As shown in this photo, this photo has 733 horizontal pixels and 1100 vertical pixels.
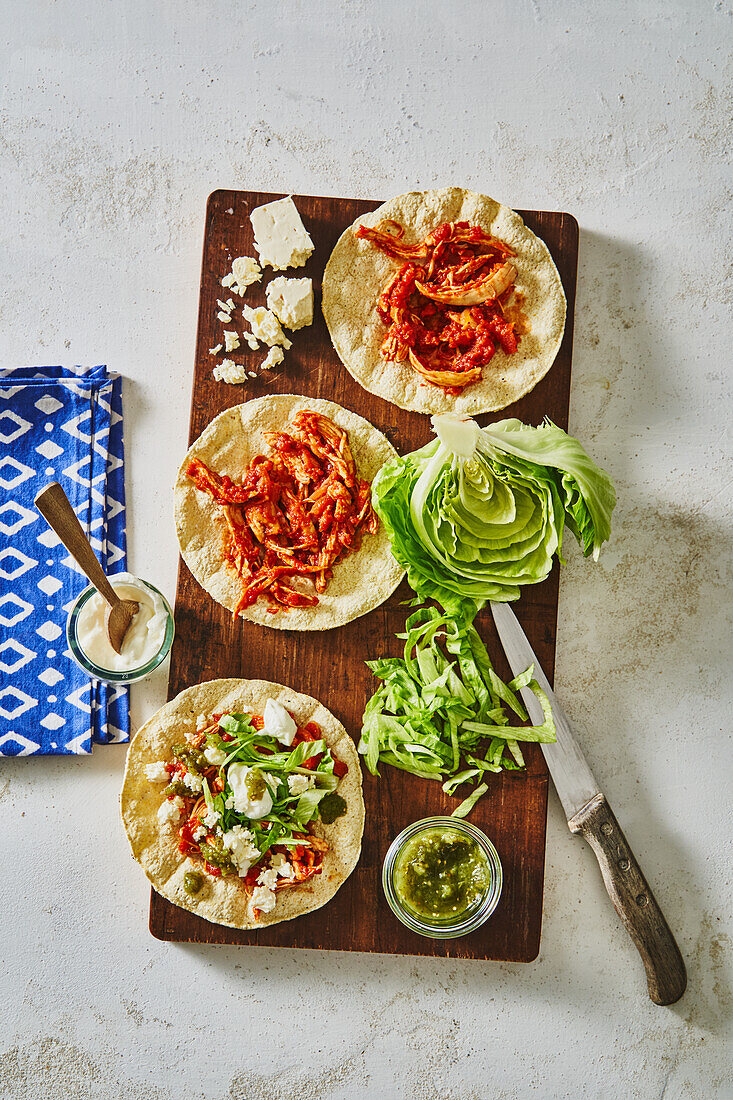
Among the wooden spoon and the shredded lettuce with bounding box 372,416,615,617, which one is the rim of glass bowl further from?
the shredded lettuce with bounding box 372,416,615,617

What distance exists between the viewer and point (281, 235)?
12.1 feet

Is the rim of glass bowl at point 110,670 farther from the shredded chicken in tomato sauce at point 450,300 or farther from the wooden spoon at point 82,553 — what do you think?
the shredded chicken in tomato sauce at point 450,300

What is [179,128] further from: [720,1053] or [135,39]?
[720,1053]

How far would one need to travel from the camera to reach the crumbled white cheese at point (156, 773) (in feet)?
11.6

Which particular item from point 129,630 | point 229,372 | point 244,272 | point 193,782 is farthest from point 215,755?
point 244,272

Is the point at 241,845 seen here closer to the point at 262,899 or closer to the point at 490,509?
the point at 262,899

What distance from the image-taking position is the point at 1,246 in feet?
13.2

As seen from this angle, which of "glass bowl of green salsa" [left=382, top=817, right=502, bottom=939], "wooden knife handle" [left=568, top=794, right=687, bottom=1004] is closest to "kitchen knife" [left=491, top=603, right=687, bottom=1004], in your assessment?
"wooden knife handle" [left=568, top=794, right=687, bottom=1004]

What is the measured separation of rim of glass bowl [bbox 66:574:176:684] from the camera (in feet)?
11.4

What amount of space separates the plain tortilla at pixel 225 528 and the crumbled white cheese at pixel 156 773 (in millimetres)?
730

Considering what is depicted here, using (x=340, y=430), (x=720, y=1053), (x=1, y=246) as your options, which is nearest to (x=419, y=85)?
(x=340, y=430)

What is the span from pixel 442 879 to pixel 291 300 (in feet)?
8.33

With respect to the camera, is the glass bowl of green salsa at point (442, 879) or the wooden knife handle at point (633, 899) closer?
the glass bowl of green salsa at point (442, 879)

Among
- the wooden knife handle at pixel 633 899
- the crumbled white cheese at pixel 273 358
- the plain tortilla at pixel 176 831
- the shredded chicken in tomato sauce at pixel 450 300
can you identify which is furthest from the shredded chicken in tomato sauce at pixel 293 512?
the wooden knife handle at pixel 633 899
